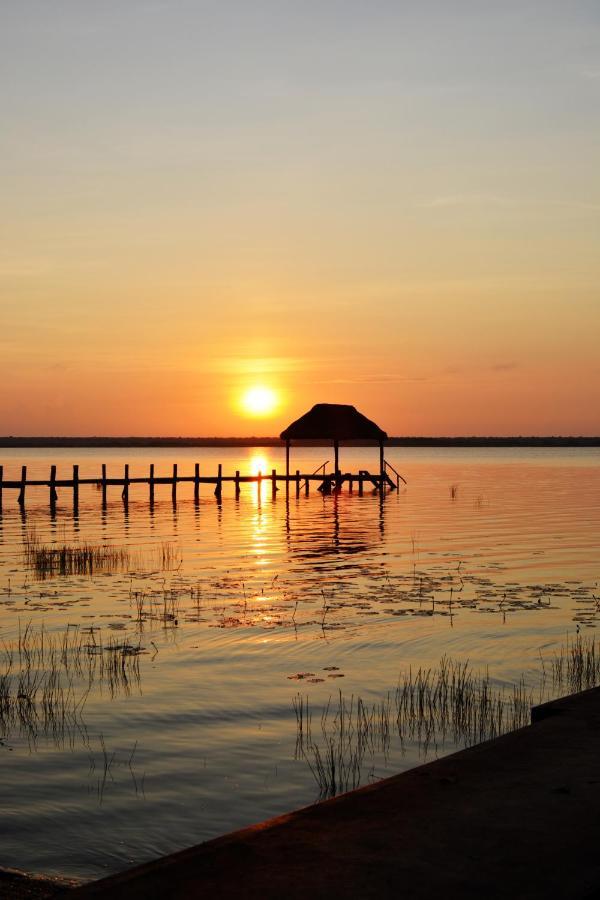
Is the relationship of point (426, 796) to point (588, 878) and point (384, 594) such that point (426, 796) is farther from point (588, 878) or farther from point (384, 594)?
point (384, 594)

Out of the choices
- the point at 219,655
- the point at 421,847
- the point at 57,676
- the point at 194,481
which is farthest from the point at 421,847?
the point at 194,481

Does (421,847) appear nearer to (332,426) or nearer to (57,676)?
(57,676)

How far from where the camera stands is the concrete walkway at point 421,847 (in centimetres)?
416

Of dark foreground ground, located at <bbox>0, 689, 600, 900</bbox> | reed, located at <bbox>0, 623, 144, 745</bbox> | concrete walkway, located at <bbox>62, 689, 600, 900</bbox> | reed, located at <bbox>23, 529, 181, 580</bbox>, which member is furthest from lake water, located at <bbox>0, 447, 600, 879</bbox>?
concrete walkway, located at <bbox>62, 689, 600, 900</bbox>

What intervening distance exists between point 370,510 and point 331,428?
43.1 ft

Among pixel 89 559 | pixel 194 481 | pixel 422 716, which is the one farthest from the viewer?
pixel 194 481

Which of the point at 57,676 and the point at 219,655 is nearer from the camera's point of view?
the point at 57,676

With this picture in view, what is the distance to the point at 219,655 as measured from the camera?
517 inches

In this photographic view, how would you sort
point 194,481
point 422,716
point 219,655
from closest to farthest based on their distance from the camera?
point 422,716, point 219,655, point 194,481

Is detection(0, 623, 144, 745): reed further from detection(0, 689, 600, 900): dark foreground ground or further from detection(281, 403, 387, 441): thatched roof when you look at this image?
detection(281, 403, 387, 441): thatched roof

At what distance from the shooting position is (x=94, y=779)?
827 cm

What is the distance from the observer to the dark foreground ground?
4160mm

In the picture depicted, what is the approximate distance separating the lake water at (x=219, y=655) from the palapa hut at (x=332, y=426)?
87.7 feet

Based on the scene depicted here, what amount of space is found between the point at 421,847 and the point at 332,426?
5398 cm
